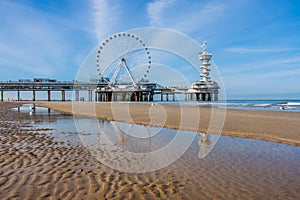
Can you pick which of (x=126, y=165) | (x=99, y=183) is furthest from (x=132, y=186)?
(x=126, y=165)

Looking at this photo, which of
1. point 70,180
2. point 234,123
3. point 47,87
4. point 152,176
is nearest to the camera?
point 70,180

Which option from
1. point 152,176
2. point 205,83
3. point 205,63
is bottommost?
point 152,176

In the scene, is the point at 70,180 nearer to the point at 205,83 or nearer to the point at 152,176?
the point at 152,176

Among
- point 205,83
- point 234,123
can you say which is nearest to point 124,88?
point 205,83

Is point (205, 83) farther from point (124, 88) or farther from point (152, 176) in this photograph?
point (152, 176)

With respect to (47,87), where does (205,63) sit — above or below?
above

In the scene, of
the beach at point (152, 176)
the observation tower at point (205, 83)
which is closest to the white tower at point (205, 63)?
the observation tower at point (205, 83)

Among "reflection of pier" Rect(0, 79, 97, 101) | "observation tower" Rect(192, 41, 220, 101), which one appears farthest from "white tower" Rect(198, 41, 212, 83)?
"reflection of pier" Rect(0, 79, 97, 101)

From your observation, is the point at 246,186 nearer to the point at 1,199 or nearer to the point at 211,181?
the point at 211,181

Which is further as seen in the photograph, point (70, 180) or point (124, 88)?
point (124, 88)

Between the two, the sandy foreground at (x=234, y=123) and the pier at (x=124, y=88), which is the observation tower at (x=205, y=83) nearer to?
the pier at (x=124, y=88)

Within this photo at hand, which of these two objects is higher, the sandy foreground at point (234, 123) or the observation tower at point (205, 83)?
the observation tower at point (205, 83)

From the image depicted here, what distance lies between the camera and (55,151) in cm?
599

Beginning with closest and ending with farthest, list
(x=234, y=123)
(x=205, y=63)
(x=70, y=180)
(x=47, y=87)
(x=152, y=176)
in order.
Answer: (x=70, y=180) → (x=152, y=176) → (x=234, y=123) → (x=205, y=63) → (x=47, y=87)
